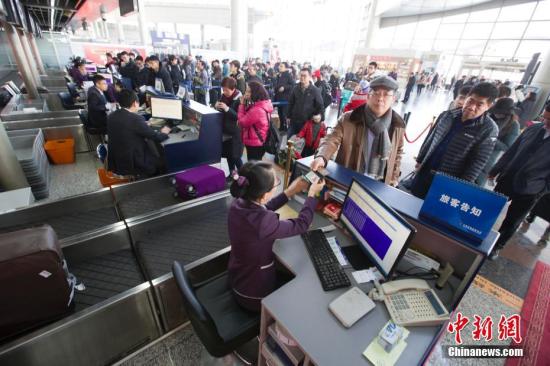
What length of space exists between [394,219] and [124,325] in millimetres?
1923

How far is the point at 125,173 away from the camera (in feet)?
10.4

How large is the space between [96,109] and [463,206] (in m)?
5.49

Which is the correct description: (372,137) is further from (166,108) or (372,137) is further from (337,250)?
(166,108)

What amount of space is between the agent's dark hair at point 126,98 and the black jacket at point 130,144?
0.14 m

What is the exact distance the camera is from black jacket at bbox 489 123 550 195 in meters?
2.38

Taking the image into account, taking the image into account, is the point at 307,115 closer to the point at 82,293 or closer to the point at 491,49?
the point at 82,293

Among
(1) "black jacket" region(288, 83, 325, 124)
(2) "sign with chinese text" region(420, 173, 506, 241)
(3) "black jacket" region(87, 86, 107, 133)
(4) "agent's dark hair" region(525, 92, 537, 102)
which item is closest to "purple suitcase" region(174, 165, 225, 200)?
(1) "black jacket" region(288, 83, 325, 124)

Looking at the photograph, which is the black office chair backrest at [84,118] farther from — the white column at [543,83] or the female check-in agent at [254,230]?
the white column at [543,83]

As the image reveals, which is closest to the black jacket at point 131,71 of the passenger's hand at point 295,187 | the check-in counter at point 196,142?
the check-in counter at point 196,142

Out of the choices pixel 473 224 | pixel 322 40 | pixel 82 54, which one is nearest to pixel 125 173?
pixel 473 224

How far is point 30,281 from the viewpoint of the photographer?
1.43m

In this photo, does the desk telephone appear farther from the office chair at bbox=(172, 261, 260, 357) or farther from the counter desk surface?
the office chair at bbox=(172, 261, 260, 357)

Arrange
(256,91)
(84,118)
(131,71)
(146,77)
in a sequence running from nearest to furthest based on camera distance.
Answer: (256,91), (84,118), (146,77), (131,71)

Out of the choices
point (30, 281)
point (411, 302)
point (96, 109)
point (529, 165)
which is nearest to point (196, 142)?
point (96, 109)
